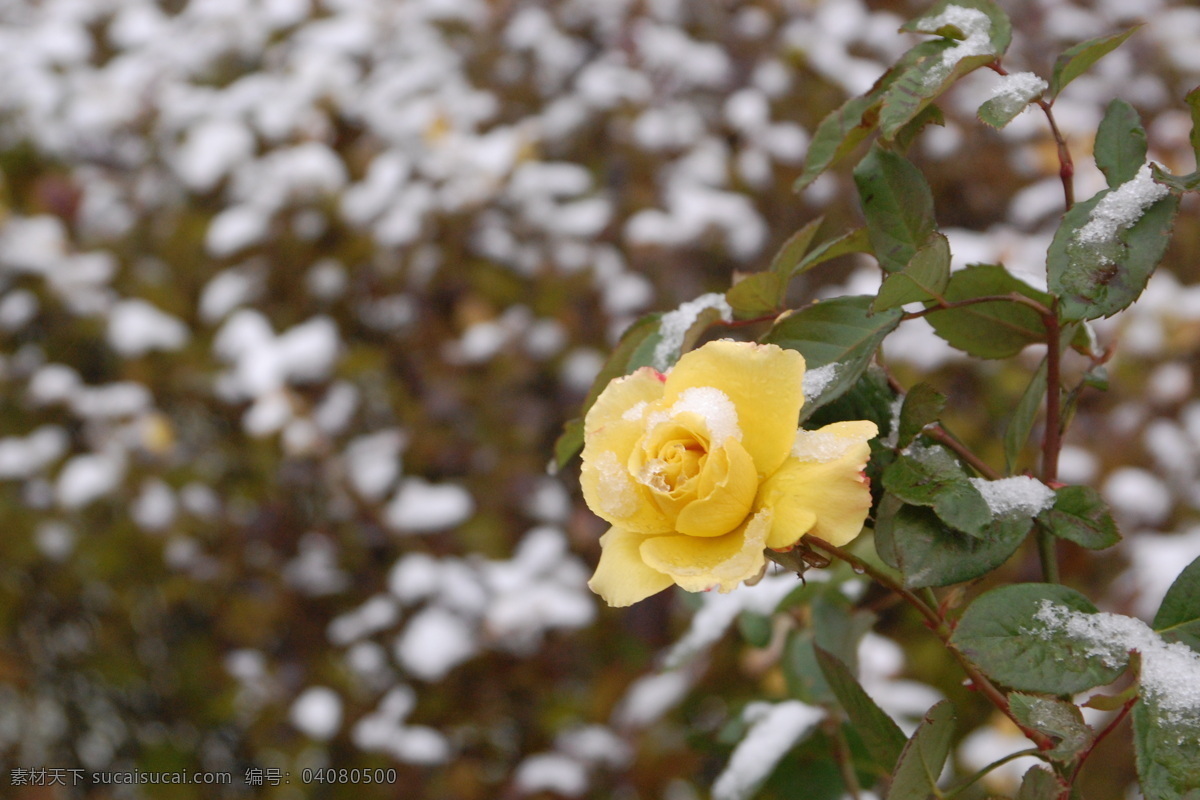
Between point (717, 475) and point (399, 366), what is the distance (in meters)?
1.71

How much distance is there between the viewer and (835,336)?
0.42 meters

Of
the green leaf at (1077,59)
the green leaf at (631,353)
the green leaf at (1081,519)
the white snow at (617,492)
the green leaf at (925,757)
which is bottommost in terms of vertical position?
the green leaf at (925,757)

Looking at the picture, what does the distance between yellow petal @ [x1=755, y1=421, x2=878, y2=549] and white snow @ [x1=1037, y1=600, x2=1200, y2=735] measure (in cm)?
9

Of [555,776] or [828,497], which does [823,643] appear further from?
[555,776]

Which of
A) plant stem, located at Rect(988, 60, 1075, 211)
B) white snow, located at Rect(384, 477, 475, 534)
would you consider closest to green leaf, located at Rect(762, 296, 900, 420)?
plant stem, located at Rect(988, 60, 1075, 211)

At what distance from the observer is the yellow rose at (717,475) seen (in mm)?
349

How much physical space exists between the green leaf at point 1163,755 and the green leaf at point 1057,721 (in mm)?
27

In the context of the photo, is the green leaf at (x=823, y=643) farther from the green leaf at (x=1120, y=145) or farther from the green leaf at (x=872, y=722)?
the green leaf at (x=1120, y=145)

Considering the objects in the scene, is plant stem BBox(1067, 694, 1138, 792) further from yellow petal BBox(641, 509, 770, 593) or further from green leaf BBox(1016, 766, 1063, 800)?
yellow petal BBox(641, 509, 770, 593)

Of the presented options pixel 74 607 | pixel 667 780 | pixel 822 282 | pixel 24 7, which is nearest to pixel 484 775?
pixel 667 780

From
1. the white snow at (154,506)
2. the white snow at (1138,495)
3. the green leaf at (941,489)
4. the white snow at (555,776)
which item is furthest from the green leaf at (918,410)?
the white snow at (154,506)

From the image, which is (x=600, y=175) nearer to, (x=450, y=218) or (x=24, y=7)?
(x=450, y=218)

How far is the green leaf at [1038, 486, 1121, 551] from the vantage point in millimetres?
389

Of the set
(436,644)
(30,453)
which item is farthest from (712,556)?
(30,453)
